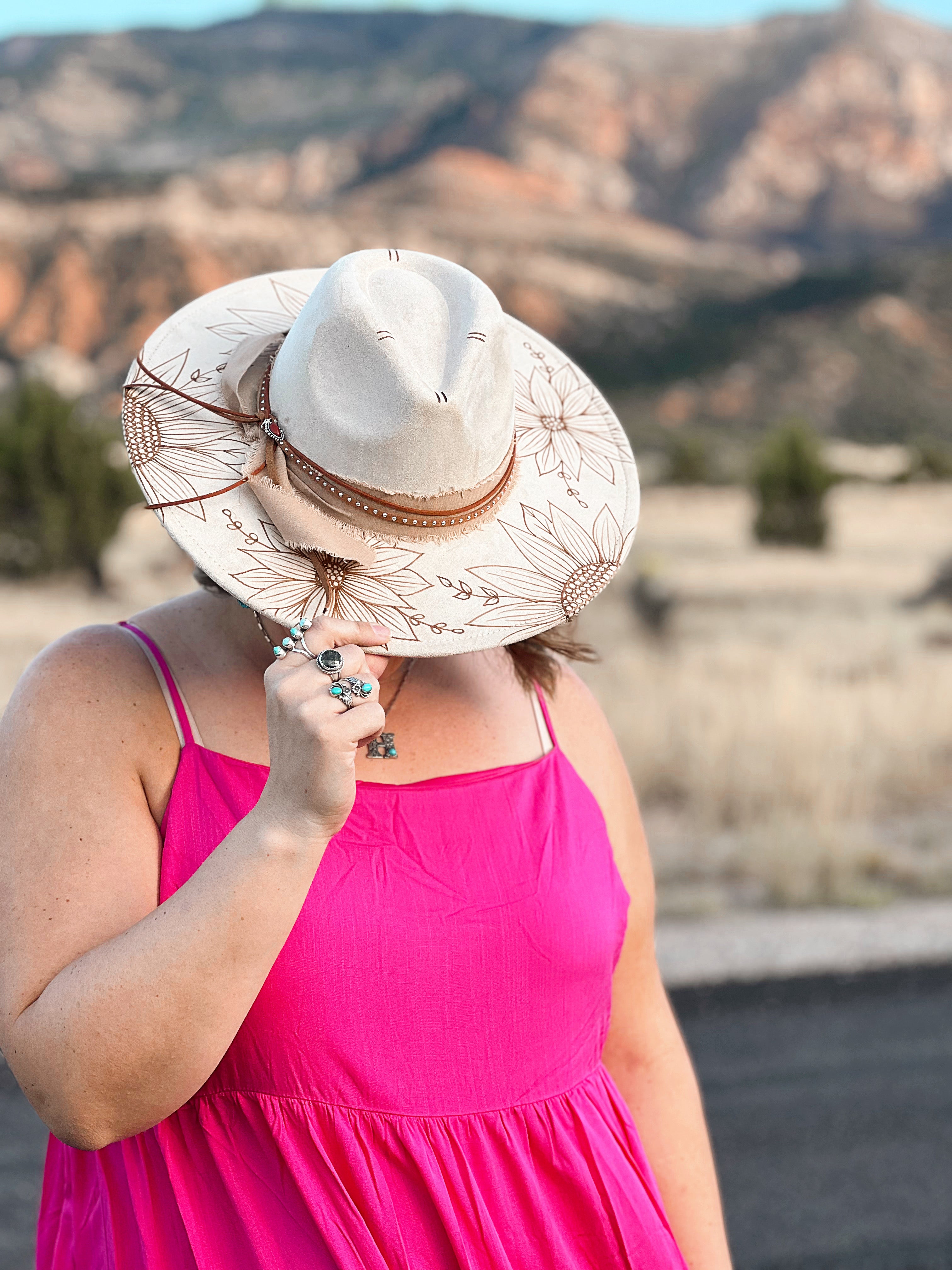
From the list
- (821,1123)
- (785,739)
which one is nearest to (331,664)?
(821,1123)

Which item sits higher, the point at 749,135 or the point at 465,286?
the point at 465,286

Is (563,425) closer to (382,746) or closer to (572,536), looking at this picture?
(572,536)

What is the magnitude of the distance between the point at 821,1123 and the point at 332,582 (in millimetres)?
3038

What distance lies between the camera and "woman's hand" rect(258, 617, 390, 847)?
43.5 inches

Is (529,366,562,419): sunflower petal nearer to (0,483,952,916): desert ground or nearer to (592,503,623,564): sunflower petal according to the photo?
(592,503,623,564): sunflower petal

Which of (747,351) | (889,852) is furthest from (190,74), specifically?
(889,852)

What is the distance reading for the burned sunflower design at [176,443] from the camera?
1297mm

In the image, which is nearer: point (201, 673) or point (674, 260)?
point (201, 673)

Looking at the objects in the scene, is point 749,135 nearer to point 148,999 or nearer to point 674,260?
point 674,260

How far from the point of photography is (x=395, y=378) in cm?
122

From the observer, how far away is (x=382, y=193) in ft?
335

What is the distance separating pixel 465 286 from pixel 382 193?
10781cm

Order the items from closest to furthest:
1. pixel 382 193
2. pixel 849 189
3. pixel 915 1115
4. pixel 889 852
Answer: pixel 915 1115 < pixel 889 852 < pixel 382 193 < pixel 849 189

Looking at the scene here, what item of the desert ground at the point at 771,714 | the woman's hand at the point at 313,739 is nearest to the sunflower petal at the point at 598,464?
the woman's hand at the point at 313,739
